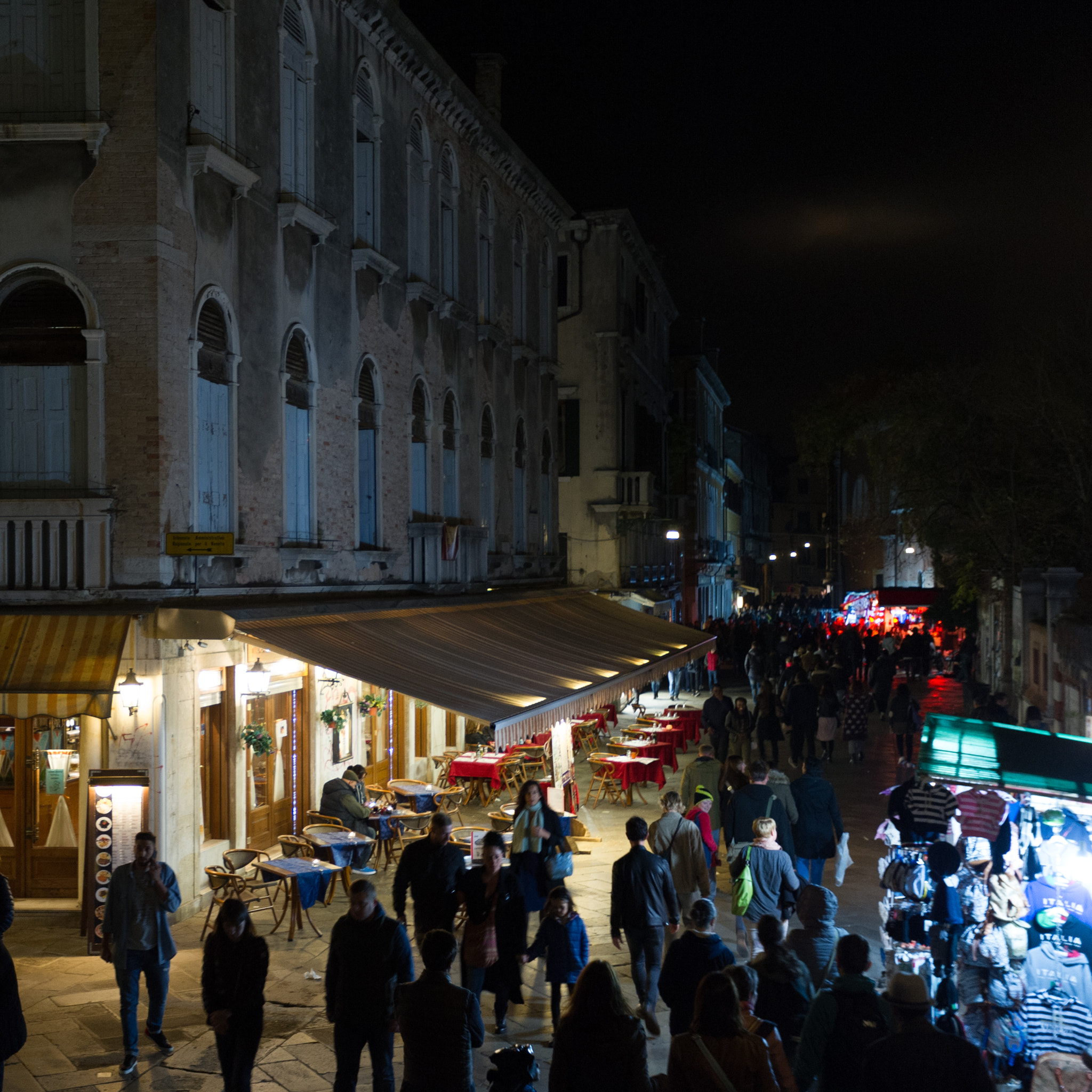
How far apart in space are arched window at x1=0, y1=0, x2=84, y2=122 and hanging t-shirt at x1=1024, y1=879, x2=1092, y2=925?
35.6ft

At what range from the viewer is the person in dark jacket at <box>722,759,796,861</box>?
1009 centimetres

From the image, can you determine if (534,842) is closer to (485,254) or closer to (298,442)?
(298,442)

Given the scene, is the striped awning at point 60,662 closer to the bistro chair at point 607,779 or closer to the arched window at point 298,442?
the arched window at point 298,442

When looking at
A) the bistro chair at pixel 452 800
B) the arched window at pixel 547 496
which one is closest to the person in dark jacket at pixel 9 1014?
the bistro chair at pixel 452 800

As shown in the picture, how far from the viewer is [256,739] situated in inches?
493

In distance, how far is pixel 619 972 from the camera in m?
9.55

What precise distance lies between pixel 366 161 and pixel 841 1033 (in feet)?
46.1

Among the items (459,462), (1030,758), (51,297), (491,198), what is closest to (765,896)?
(1030,758)

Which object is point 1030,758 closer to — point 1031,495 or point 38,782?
point 38,782

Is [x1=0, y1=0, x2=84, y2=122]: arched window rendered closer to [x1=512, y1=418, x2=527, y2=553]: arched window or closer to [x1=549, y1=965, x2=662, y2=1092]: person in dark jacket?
[x1=549, y1=965, x2=662, y2=1092]: person in dark jacket

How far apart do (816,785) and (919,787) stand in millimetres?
1764

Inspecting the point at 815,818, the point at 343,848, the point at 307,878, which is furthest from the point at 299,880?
the point at 815,818

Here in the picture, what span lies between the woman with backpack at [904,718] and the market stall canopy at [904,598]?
2245 centimetres

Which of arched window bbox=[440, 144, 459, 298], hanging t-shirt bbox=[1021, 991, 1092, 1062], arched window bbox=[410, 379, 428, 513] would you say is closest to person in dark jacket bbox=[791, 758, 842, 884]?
hanging t-shirt bbox=[1021, 991, 1092, 1062]
